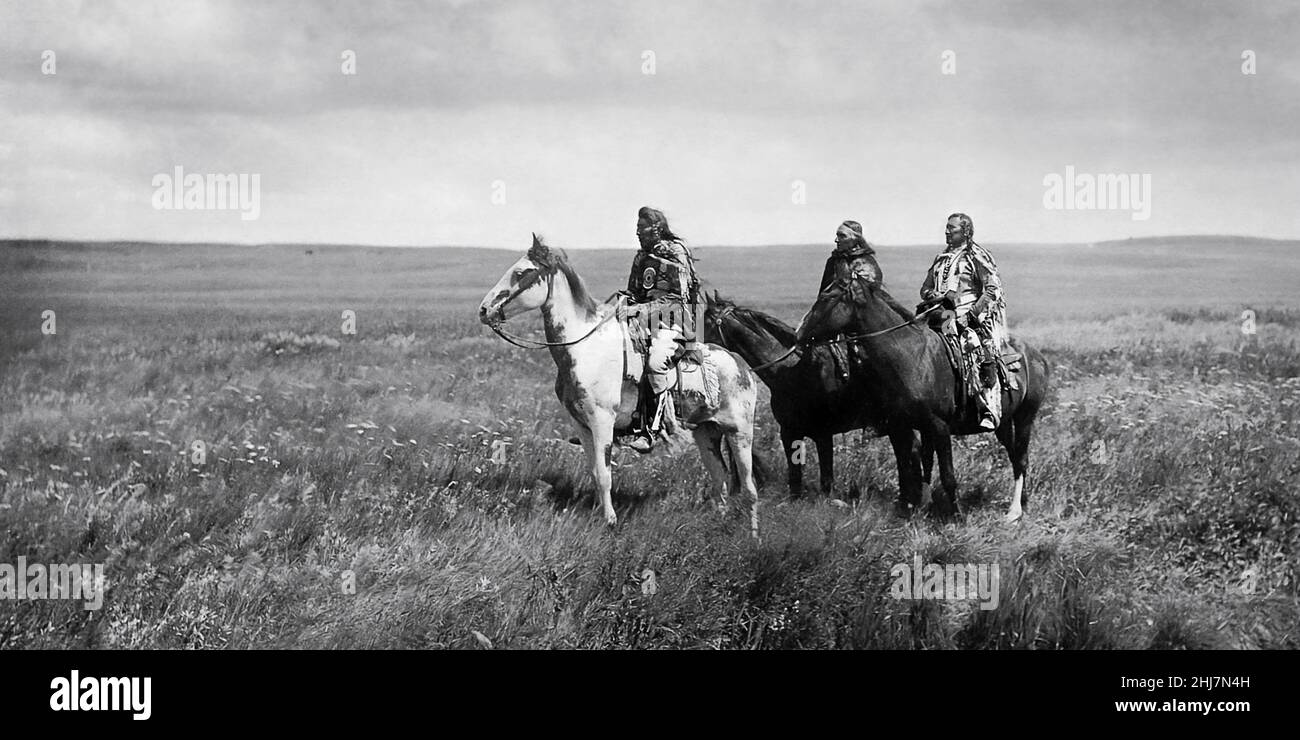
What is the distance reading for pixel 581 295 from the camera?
742 centimetres

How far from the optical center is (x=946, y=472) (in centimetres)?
775

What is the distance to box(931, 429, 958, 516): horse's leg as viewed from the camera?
25.4 ft

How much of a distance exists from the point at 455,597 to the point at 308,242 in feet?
10.5

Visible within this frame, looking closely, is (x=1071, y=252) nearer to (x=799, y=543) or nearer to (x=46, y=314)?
(x=799, y=543)

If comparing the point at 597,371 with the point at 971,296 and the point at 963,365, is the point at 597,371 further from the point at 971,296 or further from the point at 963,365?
Result: the point at 971,296

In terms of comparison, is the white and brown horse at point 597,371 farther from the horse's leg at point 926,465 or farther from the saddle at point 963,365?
the saddle at point 963,365

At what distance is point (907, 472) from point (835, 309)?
1.20m

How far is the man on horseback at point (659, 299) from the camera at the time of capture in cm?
766

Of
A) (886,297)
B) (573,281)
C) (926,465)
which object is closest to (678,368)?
(573,281)

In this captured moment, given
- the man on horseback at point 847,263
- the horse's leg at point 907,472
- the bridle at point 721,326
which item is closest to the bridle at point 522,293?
the bridle at point 721,326

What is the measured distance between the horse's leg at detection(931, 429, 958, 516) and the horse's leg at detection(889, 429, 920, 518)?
17cm

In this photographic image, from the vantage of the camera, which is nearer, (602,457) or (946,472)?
(602,457)

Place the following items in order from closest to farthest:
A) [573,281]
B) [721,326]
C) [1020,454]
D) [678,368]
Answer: [573,281] < [678,368] < [721,326] < [1020,454]
